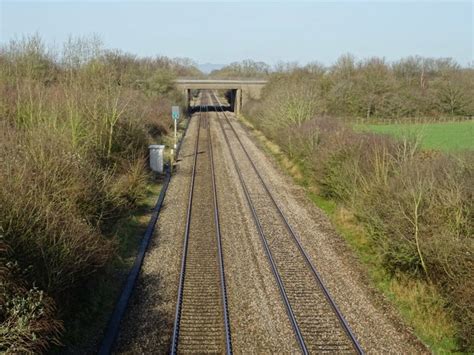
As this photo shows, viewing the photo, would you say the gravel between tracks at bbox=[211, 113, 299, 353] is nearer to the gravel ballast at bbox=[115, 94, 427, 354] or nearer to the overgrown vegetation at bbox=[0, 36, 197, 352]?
the gravel ballast at bbox=[115, 94, 427, 354]

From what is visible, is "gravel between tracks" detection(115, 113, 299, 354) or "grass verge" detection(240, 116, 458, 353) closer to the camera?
"gravel between tracks" detection(115, 113, 299, 354)

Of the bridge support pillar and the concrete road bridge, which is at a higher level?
the concrete road bridge

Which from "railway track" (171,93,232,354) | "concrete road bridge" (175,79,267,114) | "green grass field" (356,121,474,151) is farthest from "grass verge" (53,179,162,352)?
"concrete road bridge" (175,79,267,114)

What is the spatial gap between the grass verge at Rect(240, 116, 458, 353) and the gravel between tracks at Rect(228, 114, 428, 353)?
0.24 m

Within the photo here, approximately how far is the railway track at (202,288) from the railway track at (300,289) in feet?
5.04

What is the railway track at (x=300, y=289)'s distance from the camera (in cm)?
918

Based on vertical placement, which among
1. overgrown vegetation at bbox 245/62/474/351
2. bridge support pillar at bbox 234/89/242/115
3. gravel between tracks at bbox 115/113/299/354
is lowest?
gravel between tracks at bbox 115/113/299/354

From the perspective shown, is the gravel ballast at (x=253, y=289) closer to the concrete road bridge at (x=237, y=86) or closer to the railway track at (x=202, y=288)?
the railway track at (x=202, y=288)

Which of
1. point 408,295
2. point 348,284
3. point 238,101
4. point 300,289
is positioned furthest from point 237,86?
point 408,295

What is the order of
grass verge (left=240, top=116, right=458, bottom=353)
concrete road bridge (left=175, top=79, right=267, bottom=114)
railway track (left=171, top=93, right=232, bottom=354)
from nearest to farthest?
railway track (left=171, top=93, right=232, bottom=354)
grass verge (left=240, top=116, right=458, bottom=353)
concrete road bridge (left=175, top=79, right=267, bottom=114)

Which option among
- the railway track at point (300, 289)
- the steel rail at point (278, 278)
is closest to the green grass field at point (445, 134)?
the steel rail at point (278, 278)

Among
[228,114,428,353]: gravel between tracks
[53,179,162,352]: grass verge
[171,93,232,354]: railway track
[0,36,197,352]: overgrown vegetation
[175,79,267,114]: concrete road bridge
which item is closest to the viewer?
[0,36,197,352]: overgrown vegetation

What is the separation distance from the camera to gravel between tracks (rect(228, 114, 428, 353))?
9336mm

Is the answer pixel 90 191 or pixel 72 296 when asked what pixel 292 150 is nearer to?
pixel 90 191
